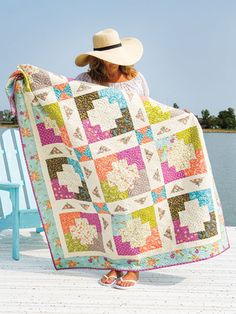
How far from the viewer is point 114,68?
353cm

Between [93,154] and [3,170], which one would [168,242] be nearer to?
[93,154]

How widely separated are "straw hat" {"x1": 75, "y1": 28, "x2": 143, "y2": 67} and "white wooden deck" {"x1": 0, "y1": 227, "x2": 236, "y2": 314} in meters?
1.09

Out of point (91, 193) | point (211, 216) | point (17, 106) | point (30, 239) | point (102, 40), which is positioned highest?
point (102, 40)

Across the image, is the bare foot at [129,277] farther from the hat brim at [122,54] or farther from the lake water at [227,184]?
the lake water at [227,184]

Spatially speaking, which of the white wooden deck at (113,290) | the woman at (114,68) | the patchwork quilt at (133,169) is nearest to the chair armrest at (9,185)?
the white wooden deck at (113,290)

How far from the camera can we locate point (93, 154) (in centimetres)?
344

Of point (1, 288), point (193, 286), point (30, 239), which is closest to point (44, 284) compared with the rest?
point (1, 288)

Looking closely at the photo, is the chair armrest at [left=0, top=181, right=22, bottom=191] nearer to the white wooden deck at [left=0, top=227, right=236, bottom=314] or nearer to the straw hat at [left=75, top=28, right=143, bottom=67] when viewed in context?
the white wooden deck at [left=0, top=227, right=236, bottom=314]

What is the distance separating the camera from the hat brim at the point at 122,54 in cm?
344

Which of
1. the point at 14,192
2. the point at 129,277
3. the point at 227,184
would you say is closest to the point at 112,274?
the point at 129,277

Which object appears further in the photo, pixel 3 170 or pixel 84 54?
pixel 3 170

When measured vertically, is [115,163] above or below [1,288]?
above

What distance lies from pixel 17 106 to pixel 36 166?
319 mm

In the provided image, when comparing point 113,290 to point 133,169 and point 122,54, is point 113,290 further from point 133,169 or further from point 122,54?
point 122,54
